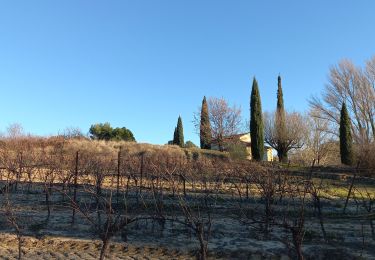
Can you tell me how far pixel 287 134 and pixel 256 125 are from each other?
591 cm

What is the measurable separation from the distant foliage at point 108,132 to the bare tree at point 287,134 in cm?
1310

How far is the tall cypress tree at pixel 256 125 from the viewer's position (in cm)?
3206

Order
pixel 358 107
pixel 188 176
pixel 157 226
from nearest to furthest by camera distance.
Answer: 1. pixel 157 226
2. pixel 188 176
3. pixel 358 107

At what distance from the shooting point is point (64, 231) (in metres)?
7.98

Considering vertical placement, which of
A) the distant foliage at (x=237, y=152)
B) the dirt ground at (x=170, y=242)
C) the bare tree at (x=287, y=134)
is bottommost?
the dirt ground at (x=170, y=242)

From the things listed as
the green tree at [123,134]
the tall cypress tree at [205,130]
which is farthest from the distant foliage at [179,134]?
the green tree at [123,134]

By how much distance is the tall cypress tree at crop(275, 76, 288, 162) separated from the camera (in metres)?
37.5

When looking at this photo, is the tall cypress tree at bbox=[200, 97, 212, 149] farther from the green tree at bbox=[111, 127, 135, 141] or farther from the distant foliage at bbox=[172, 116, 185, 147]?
the green tree at bbox=[111, 127, 135, 141]

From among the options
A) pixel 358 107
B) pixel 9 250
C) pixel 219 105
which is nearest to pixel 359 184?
pixel 9 250

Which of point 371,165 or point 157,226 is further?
point 371,165

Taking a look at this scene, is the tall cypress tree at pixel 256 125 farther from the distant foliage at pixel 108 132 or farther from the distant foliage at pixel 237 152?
the distant foliage at pixel 108 132

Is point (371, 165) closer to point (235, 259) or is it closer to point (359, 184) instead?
point (359, 184)

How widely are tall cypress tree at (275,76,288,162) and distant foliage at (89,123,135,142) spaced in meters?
13.7

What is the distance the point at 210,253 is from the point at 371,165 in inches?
696
